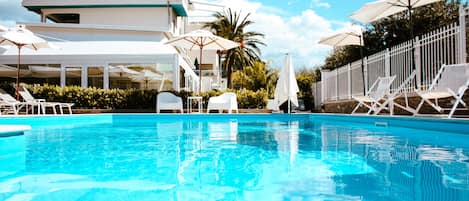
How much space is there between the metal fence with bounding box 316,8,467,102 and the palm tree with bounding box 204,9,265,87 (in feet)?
47.7

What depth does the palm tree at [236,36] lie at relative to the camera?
93.6ft

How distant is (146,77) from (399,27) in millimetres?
17249

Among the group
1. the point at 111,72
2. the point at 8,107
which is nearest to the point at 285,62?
the point at 111,72

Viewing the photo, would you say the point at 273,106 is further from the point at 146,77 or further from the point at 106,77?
the point at 106,77

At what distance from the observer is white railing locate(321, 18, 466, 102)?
25.5 feet

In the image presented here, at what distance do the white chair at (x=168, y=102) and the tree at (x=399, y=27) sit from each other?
15.3 m

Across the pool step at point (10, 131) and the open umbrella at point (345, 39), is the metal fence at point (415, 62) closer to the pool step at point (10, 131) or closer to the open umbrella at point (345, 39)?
the open umbrella at point (345, 39)

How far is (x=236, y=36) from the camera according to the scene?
95.4 ft

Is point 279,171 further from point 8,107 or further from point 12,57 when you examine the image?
point 12,57

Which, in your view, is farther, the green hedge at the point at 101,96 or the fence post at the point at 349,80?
the fence post at the point at 349,80

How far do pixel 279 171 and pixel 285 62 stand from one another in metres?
10.8

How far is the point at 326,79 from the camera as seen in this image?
16.8 metres

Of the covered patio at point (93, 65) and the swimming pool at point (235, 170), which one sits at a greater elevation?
the covered patio at point (93, 65)

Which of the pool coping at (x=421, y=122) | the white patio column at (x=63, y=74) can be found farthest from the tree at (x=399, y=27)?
the white patio column at (x=63, y=74)
